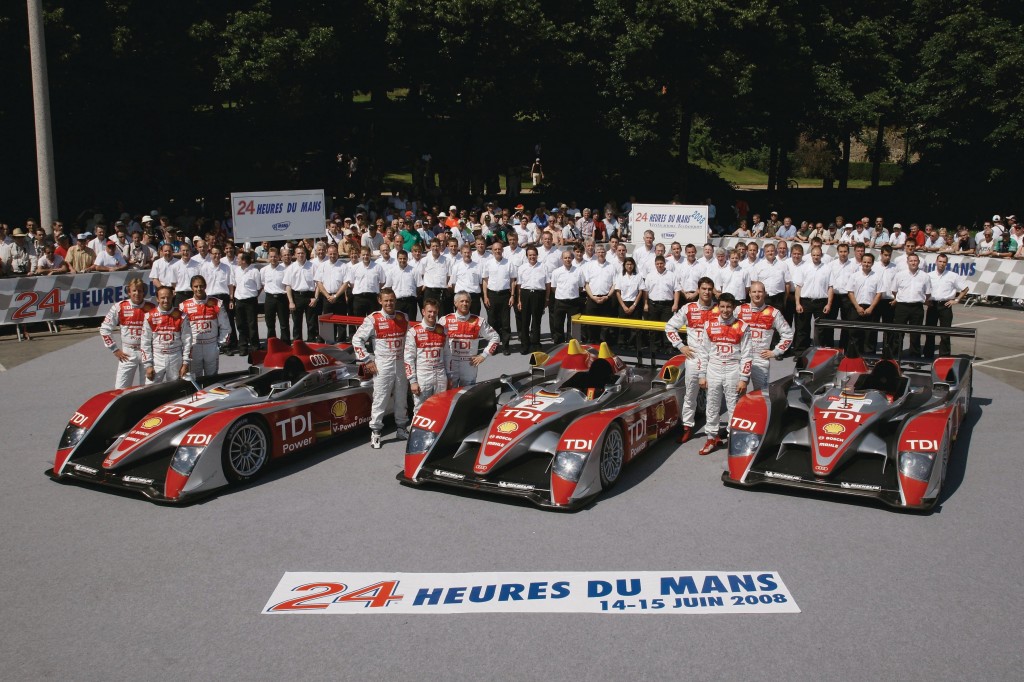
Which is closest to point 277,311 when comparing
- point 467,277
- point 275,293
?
point 275,293

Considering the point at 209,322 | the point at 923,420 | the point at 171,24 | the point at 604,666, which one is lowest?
the point at 604,666

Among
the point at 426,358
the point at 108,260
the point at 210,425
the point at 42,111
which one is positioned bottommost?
the point at 210,425

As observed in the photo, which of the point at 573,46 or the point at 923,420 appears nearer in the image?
the point at 923,420

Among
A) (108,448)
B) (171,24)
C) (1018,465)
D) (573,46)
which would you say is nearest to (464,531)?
(108,448)

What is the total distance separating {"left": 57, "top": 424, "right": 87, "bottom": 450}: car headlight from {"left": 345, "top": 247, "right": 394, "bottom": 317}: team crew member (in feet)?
20.3

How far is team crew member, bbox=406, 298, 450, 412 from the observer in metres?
10.2

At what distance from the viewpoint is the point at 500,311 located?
51.4 feet

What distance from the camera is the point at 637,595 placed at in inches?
264

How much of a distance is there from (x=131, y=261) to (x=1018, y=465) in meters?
15.6

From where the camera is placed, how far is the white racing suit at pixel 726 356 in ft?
32.7

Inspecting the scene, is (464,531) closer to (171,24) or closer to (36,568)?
(36,568)

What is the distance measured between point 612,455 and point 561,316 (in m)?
6.72

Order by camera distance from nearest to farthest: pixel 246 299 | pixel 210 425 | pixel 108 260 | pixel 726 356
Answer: pixel 210 425
pixel 726 356
pixel 246 299
pixel 108 260

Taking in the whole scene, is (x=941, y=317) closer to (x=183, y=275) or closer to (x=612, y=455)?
(x=612, y=455)
